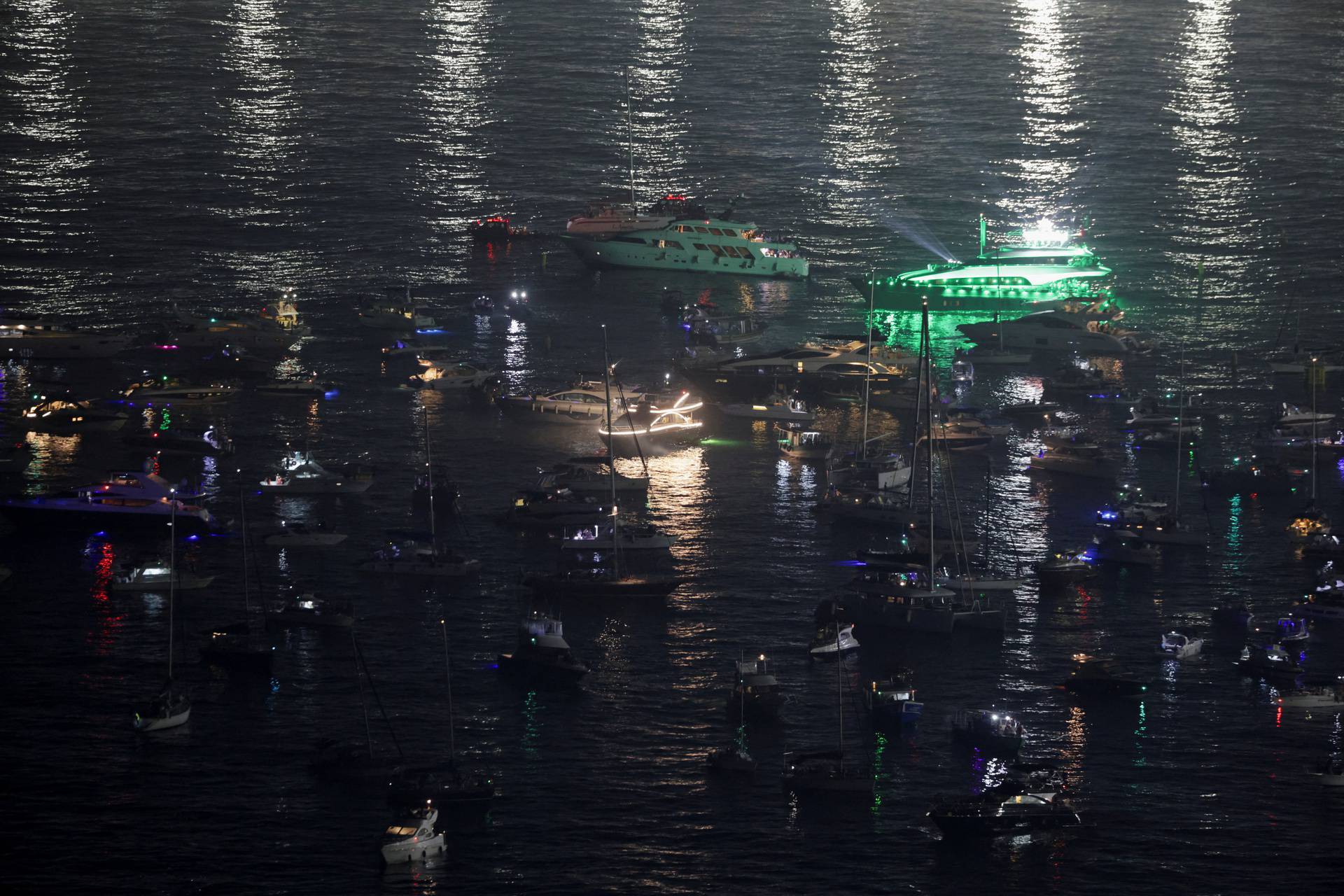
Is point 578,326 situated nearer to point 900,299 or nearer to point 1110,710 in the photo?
point 900,299

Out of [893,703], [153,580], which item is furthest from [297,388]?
[893,703]

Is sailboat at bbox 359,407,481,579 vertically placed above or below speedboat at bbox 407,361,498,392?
above

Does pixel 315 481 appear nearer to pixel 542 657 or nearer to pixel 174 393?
pixel 174 393

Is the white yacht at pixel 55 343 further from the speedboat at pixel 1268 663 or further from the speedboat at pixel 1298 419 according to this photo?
the speedboat at pixel 1268 663

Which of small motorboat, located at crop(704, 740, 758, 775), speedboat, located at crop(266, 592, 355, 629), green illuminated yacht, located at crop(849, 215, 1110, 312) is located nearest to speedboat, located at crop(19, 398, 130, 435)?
speedboat, located at crop(266, 592, 355, 629)

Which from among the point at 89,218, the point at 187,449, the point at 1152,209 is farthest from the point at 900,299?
the point at 89,218

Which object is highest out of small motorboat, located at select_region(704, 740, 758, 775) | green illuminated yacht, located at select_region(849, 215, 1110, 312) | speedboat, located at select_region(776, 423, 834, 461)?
small motorboat, located at select_region(704, 740, 758, 775)

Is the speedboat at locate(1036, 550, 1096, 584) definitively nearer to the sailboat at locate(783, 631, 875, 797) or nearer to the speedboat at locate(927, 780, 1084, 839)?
the sailboat at locate(783, 631, 875, 797)
